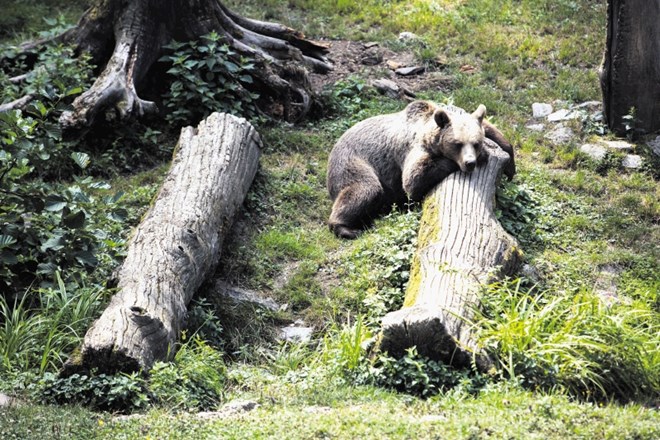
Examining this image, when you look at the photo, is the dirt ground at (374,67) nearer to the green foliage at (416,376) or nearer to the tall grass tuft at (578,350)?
the tall grass tuft at (578,350)

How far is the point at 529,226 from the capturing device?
8805 mm

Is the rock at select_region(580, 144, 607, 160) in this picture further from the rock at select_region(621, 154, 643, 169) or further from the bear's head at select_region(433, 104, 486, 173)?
the bear's head at select_region(433, 104, 486, 173)

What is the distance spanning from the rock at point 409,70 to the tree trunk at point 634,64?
3.02 metres

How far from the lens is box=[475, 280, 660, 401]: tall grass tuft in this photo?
5.83 meters

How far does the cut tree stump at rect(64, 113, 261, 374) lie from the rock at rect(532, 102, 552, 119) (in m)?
3.92

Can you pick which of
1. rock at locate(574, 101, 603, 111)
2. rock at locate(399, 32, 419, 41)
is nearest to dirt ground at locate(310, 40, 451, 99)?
rock at locate(399, 32, 419, 41)

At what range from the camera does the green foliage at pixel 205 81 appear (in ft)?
35.0

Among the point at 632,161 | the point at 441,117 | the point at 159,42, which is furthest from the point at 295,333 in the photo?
the point at 159,42

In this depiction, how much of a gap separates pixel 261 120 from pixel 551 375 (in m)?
6.23

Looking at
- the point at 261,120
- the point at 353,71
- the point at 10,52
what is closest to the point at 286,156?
the point at 261,120

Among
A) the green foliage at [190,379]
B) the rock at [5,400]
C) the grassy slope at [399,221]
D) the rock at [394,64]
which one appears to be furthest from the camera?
the rock at [394,64]

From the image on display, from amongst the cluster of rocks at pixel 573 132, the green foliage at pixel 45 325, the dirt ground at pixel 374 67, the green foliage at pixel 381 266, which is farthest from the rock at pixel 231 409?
the dirt ground at pixel 374 67

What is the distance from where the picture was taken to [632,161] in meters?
10.0

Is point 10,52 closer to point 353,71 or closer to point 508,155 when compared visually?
point 353,71
